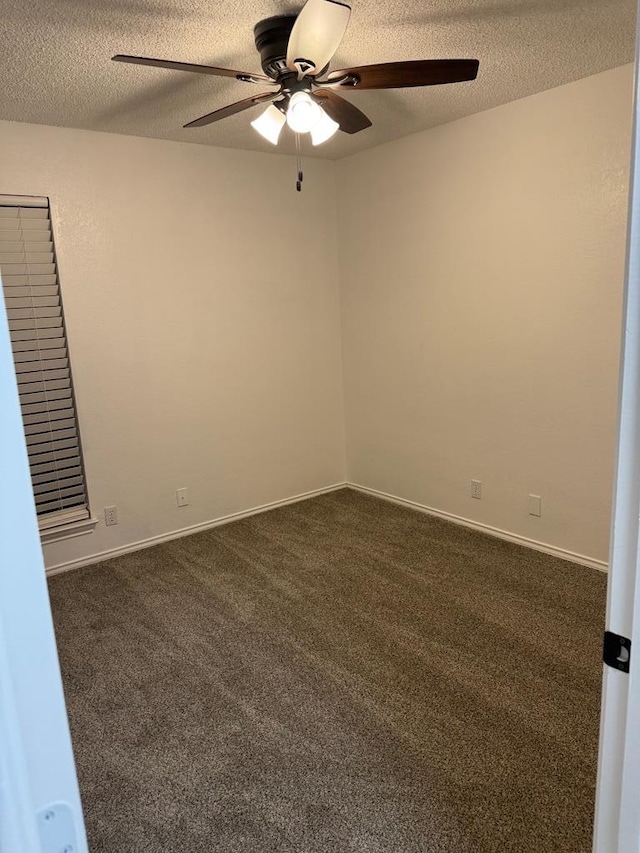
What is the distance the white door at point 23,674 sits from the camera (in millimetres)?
473

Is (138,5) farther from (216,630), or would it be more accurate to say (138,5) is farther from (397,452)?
(397,452)

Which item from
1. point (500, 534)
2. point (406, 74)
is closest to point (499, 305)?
point (500, 534)

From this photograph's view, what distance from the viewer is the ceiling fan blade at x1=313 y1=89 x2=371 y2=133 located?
2.33 metres

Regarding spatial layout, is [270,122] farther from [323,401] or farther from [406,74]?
[323,401]

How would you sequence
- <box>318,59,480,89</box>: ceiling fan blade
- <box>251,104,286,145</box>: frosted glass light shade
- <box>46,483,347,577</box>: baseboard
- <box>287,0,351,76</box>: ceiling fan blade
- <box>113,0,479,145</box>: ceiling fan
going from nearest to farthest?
<box>287,0,351,76</box>: ceiling fan blade < <box>113,0,479,145</box>: ceiling fan < <box>318,59,480,89</box>: ceiling fan blade < <box>251,104,286,145</box>: frosted glass light shade < <box>46,483,347,577</box>: baseboard

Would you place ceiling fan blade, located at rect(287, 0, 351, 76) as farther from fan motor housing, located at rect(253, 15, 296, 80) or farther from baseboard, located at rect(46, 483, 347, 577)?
baseboard, located at rect(46, 483, 347, 577)

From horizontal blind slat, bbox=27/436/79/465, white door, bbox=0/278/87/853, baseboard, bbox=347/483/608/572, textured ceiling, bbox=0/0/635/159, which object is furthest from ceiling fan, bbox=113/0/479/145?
baseboard, bbox=347/483/608/572

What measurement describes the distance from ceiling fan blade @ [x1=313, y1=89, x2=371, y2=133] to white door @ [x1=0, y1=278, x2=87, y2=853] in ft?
7.23

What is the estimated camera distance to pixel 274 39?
7.07ft

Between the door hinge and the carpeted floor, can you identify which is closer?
the door hinge

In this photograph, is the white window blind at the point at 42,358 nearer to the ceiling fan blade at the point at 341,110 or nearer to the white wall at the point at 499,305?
the ceiling fan blade at the point at 341,110

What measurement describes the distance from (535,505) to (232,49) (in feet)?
9.20

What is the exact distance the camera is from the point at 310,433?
184 inches

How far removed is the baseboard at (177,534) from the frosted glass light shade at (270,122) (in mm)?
2571
